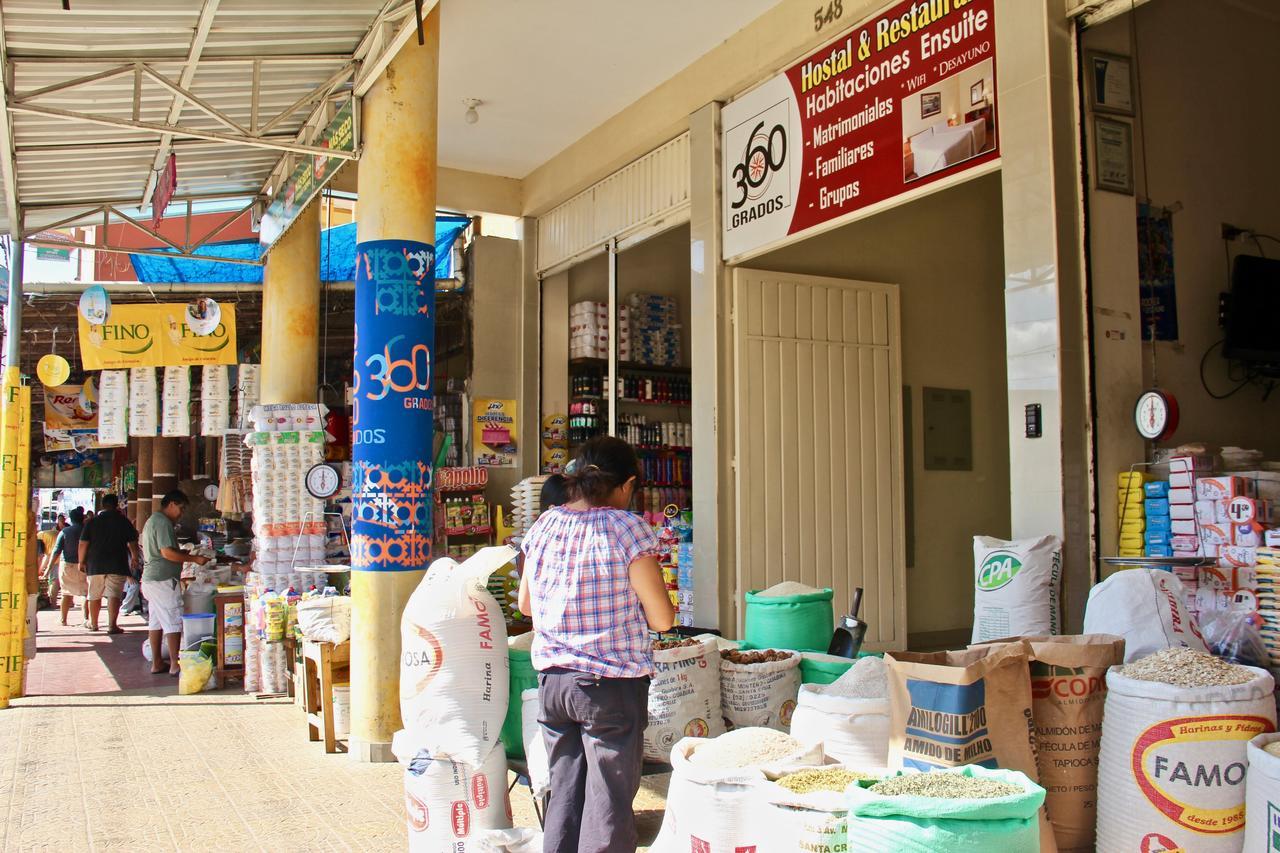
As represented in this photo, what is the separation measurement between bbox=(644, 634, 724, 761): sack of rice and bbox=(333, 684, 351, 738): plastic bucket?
2.69m

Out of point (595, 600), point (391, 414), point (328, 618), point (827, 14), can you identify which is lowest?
point (328, 618)

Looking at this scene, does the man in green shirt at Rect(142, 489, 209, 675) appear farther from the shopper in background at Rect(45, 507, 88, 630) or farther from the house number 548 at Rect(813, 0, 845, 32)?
the house number 548 at Rect(813, 0, 845, 32)

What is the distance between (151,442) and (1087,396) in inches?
534

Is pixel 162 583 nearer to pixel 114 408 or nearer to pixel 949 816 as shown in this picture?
pixel 114 408

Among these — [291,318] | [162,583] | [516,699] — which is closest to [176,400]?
[291,318]

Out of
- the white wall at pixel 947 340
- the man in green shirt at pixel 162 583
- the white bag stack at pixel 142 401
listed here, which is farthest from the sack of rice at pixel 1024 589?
the white bag stack at pixel 142 401

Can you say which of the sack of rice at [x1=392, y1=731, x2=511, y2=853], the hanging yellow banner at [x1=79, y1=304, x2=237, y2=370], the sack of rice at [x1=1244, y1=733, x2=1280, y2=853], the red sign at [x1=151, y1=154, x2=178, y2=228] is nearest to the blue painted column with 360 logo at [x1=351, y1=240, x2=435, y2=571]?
the sack of rice at [x1=392, y1=731, x2=511, y2=853]

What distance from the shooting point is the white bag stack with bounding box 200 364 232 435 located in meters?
9.66

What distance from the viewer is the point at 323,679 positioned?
593 cm

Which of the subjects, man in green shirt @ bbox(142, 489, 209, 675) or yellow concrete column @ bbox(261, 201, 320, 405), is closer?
man in green shirt @ bbox(142, 489, 209, 675)

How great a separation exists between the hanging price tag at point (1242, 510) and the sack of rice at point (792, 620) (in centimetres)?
182

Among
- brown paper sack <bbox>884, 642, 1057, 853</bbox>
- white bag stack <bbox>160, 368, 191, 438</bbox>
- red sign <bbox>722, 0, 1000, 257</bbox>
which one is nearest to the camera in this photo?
brown paper sack <bbox>884, 642, 1057, 853</bbox>

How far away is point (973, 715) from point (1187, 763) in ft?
1.66

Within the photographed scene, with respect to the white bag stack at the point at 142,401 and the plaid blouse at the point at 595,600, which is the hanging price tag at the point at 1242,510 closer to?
the plaid blouse at the point at 595,600
